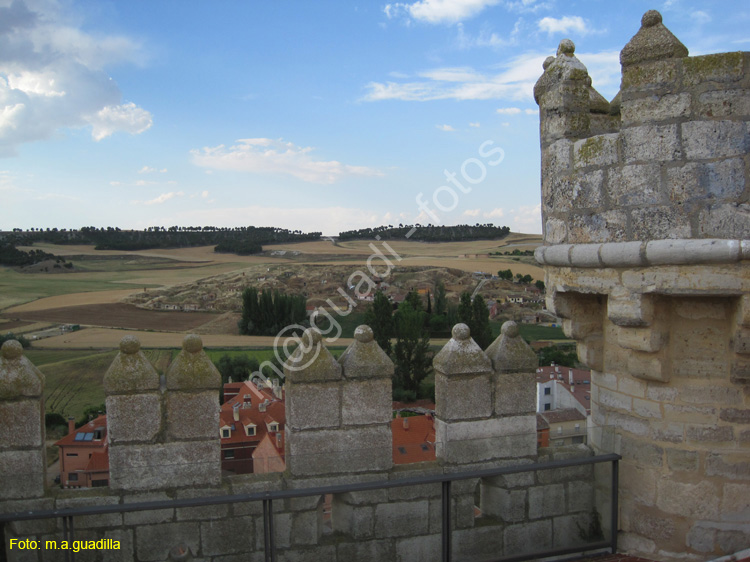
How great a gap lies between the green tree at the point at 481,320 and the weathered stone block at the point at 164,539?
130ft

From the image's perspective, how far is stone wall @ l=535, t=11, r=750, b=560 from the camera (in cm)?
376

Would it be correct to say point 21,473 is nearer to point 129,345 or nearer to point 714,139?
point 129,345

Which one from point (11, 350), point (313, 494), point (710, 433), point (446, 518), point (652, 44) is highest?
point (652, 44)

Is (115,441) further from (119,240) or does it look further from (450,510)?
(119,240)

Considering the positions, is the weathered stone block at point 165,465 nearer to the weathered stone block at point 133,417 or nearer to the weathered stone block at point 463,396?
the weathered stone block at point 133,417

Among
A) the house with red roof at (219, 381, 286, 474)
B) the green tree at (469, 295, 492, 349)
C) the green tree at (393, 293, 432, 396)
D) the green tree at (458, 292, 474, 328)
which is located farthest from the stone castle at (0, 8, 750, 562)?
the green tree at (458, 292, 474, 328)

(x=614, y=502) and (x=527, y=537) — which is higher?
(x=614, y=502)

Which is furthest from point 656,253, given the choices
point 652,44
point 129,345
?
point 129,345

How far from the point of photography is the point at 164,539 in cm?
405

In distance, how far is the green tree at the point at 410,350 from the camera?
4428cm

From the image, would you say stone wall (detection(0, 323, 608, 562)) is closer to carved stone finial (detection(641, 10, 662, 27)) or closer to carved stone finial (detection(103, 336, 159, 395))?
carved stone finial (detection(103, 336, 159, 395))

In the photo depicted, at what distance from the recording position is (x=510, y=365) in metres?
4.57

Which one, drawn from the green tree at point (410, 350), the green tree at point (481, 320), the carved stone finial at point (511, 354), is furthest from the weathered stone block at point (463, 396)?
the green tree at point (481, 320)

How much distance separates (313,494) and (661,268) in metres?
2.66
